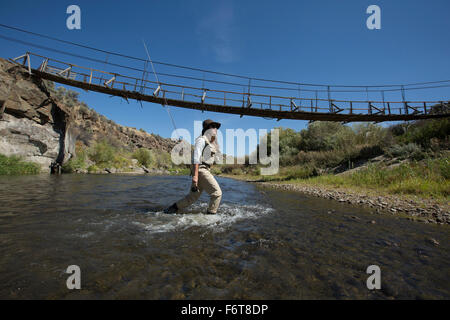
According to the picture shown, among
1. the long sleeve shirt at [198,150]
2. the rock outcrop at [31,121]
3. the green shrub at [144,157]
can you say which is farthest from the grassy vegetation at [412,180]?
the green shrub at [144,157]

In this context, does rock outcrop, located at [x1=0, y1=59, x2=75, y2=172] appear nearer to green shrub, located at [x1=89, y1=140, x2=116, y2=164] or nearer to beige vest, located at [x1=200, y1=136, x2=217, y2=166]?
green shrub, located at [x1=89, y1=140, x2=116, y2=164]

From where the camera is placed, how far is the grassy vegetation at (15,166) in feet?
42.1

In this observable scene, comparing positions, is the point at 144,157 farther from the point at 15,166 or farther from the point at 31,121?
the point at 15,166

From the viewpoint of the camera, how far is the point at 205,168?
4188 mm

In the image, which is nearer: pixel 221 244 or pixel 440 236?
pixel 221 244

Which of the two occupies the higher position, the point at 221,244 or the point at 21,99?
the point at 21,99

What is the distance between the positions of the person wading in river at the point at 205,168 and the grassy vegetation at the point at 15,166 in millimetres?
15707

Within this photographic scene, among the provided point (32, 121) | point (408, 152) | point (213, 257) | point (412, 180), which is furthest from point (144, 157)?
point (213, 257)

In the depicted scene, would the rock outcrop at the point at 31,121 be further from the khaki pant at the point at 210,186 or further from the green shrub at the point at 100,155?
the khaki pant at the point at 210,186

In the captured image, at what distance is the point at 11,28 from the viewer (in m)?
15.8

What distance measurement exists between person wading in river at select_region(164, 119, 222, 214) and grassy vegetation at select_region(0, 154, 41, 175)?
15.7 metres
